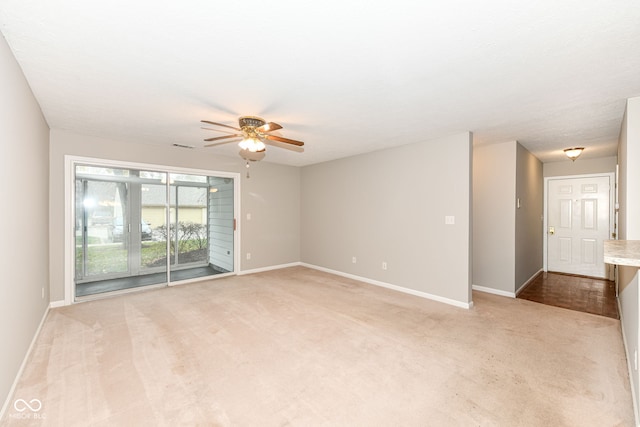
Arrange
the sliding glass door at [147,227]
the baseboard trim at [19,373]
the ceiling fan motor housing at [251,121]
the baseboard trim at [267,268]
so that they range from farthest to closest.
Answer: the baseboard trim at [267,268] < the sliding glass door at [147,227] < the ceiling fan motor housing at [251,121] < the baseboard trim at [19,373]

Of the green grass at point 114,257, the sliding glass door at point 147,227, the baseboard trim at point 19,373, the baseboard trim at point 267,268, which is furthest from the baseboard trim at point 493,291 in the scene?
the green grass at point 114,257

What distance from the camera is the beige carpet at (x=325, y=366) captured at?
1823mm

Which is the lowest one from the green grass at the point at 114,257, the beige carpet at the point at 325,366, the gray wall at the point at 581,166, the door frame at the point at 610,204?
the beige carpet at the point at 325,366

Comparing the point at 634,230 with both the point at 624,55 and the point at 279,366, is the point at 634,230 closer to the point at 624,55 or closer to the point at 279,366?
the point at 624,55

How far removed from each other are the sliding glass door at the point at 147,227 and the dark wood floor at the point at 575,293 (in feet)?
17.7

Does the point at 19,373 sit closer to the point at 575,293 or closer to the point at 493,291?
the point at 493,291

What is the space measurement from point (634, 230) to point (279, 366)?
133 inches

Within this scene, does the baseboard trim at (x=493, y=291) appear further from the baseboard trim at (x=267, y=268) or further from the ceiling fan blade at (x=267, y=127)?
the ceiling fan blade at (x=267, y=127)

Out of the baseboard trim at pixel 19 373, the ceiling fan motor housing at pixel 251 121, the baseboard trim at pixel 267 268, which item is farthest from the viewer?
the baseboard trim at pixel 267 268

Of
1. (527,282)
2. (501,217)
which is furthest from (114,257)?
(527,282)

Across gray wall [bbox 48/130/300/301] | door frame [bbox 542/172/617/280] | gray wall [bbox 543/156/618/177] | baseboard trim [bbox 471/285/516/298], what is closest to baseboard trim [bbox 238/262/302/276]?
gray wall [bbox 48/130/300/301]

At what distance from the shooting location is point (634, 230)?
2.51 m

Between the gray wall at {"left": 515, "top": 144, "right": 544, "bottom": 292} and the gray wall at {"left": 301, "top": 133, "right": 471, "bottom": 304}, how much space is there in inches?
44.3

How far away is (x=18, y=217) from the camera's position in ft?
7.32
